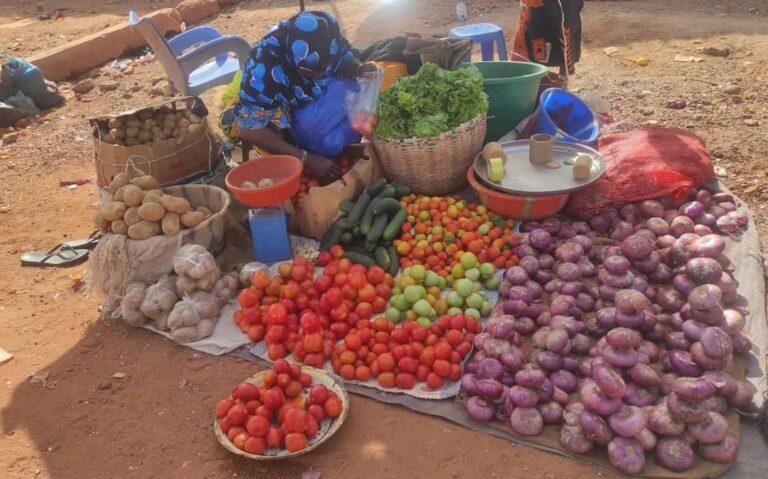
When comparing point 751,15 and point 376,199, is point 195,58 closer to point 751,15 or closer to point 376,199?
point 376,199

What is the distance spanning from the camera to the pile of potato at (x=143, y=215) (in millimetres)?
3969

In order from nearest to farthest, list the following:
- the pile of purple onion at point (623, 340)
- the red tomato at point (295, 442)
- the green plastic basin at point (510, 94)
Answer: the pile of purple onion at point (623, 340) → the red tomato at point (295, 442) → the green plastic basin at point (510, 94)

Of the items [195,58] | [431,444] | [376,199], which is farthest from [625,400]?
[195,58]

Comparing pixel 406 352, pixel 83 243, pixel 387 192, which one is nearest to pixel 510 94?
pixel 387 192

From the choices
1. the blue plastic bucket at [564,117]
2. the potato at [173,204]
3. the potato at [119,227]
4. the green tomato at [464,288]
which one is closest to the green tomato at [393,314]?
the green tomato at [464,288]

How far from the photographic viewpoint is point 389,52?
546 centimetres

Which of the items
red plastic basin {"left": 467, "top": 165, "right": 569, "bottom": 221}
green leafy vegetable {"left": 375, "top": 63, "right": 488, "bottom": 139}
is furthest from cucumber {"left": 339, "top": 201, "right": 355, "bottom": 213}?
red plastic basin {"left": 467, "top": 165, "right": 569, "bottom": 221}

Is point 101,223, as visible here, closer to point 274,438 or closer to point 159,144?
point 159,144

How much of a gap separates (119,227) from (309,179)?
54.6 inches

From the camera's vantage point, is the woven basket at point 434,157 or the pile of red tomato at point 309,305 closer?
the pile of red tomato at point 309,305

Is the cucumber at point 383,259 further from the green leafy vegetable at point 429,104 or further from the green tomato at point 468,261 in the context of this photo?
the green leafy vegetable at point 429,104

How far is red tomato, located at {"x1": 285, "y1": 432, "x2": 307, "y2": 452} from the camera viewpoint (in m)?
2.82

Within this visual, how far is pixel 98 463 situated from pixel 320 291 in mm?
1552

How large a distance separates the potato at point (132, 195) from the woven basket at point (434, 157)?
5.91 feet
